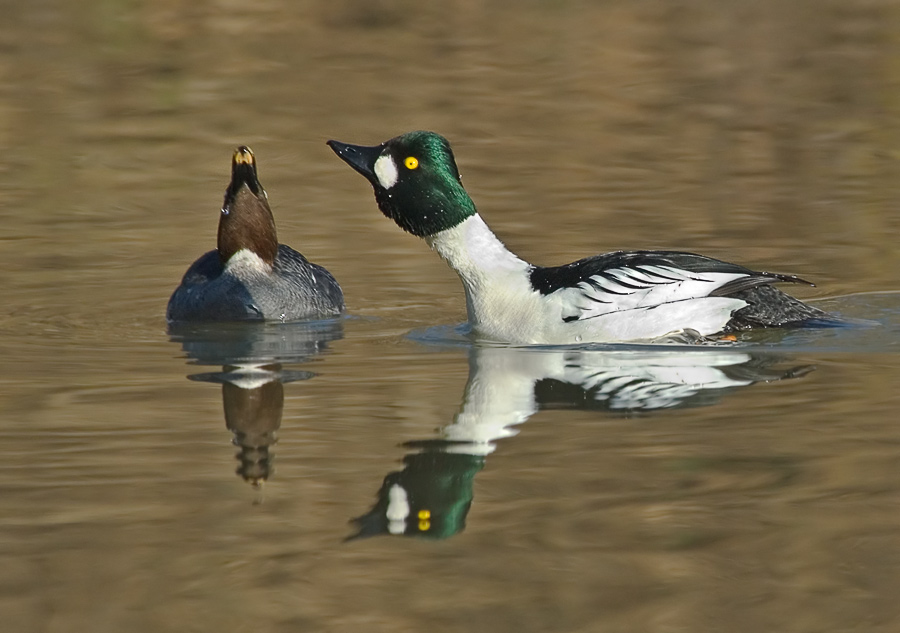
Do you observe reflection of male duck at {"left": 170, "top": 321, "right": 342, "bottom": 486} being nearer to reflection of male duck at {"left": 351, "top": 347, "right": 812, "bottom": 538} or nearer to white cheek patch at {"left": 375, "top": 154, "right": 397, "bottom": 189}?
reflection of male duck at {"left": 351, "top": 347, "right": 812, "bottom": 538}

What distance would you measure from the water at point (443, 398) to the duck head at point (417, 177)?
787 mm

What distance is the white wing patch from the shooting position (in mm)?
8703

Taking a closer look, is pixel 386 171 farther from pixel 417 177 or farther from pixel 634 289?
pixel 634 289

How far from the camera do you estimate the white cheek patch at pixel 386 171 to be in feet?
29.9

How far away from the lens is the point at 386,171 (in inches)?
360

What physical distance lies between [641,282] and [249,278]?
130 inches

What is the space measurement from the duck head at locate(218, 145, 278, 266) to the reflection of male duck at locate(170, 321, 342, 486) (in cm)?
Answer: 80

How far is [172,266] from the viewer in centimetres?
1248

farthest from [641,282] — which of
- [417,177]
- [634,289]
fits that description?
[417,177]

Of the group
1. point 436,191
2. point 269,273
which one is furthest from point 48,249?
point 436,191

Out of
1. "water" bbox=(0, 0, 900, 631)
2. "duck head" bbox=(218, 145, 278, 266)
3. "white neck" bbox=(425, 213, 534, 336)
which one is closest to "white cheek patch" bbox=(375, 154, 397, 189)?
"white neck" bbox=(425, 213, 534, 336)

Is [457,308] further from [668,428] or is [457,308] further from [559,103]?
[559,103]

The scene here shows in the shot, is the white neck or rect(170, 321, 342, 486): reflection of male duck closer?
rect(170, 321, 342, 486): reflection of male duck

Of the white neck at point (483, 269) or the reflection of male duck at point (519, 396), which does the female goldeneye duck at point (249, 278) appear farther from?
the reflection of male duck at point (519, 396)
